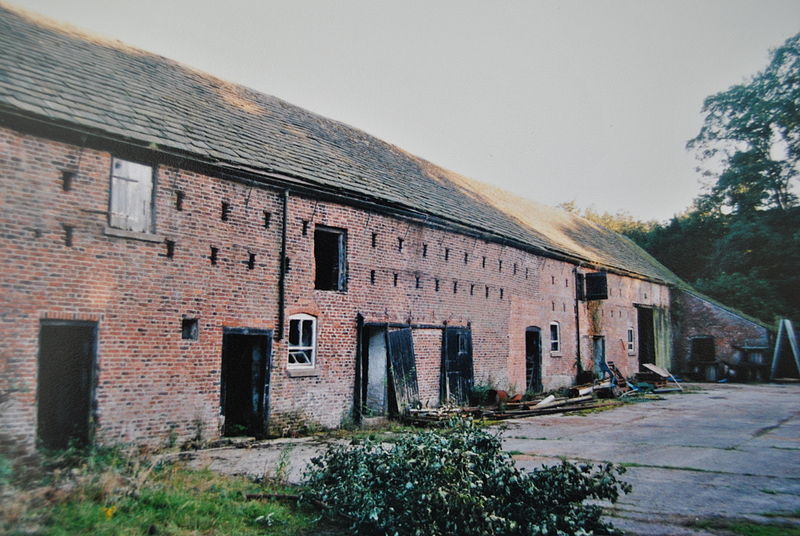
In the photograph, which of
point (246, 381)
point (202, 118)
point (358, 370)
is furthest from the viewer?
point (358, 370)

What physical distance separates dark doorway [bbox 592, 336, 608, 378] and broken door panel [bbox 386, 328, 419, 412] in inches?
487

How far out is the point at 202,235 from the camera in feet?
32.0

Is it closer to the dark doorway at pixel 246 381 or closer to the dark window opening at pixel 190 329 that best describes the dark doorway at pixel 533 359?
the dark doorway at pixel 246 381

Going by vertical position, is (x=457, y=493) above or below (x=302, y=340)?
below

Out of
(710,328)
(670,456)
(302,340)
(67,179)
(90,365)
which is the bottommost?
(670,456)

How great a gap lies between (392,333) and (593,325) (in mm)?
13039

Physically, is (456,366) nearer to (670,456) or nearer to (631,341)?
(670,456)

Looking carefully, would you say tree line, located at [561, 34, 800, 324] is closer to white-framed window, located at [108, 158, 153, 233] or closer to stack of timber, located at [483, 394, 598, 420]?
stack of timber, located at [483, 394, 598, 420]

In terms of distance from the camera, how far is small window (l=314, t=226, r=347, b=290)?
1220cm

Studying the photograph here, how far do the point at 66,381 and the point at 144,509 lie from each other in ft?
12.9

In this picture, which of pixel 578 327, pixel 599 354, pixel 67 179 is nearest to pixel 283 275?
pixel 67 179

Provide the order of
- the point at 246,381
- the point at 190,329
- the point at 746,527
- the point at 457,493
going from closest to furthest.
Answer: the point at 457,493, the point at 746,527, the point at 190,329, the point at 246,381

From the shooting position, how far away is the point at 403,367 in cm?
1304

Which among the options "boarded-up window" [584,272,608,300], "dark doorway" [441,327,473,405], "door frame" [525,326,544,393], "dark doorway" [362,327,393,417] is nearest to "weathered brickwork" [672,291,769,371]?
"boarded-up window" [584,272,608,300]
